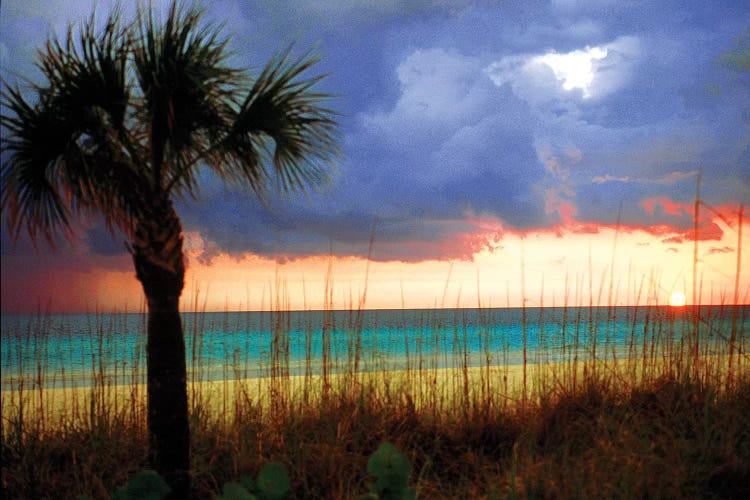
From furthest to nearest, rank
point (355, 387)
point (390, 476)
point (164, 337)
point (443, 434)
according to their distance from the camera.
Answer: point (355, 387) < point (443, 434) < point (164, 337) < point (390, 476)

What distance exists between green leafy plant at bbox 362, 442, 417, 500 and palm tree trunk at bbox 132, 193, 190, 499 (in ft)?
3.78

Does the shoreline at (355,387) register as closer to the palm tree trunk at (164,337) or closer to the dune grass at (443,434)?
the dune grass at (443,434)

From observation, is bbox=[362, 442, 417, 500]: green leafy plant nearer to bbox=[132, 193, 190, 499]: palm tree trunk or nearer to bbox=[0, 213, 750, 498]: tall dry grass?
bbox=[0, 213, 750, 498]: tall dry grass

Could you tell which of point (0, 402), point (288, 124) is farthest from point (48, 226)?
point (288, 124)

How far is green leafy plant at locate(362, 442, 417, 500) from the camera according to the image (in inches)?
92.1

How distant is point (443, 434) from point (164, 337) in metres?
2.13

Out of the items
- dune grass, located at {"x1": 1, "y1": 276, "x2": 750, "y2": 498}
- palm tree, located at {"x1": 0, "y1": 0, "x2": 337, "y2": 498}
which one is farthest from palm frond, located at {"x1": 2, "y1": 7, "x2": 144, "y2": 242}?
dune grass, located at {"x1": 1, "y1": 276, "x2": 750, "y2": 498}

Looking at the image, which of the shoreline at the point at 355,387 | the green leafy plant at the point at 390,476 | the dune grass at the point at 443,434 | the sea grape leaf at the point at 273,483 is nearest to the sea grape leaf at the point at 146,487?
the sea grape leaf at the point at 273,483

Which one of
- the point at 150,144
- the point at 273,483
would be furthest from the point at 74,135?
the point at 273,483

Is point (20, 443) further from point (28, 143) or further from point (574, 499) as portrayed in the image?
point (574, 499)

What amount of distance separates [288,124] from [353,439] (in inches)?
81.7

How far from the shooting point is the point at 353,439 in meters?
3.81

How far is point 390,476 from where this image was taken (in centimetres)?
234

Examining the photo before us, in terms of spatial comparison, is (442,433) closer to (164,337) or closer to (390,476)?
(390,476)
